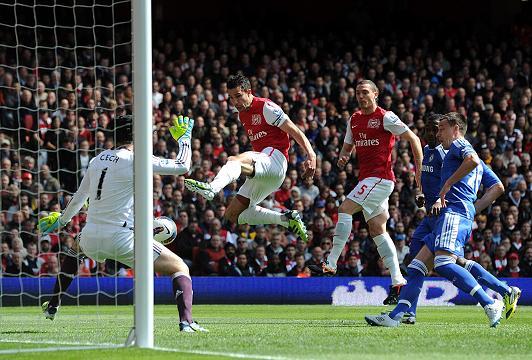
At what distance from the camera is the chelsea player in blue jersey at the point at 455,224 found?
1123cm

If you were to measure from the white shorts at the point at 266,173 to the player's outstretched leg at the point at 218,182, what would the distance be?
54cm

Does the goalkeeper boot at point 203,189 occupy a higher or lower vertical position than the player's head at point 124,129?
lower

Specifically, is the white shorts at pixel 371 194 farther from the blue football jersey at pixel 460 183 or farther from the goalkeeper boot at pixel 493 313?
the goalkeeper boot at pixel 493 313

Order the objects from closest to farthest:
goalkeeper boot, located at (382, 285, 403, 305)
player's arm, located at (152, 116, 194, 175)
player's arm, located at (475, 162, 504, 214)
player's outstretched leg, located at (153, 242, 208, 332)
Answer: player's arm, located at (152, 116, 194, 175) < player's outstretched leg, located at (153, 242, 208, 332) < player's arm, located at (475, 162, 504, 214) < goalkeeper boot, located at (382, 285, 403, 305)

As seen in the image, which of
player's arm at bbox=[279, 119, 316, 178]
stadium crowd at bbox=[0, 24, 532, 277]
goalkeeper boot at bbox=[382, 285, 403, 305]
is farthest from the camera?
stadium crowd at bbox=[0, 24, 532, 277]

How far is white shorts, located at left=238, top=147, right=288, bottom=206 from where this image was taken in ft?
43.3

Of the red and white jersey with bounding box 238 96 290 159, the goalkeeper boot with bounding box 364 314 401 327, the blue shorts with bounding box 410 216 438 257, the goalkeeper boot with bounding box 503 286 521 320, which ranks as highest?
the red and white jersey with bounding box 238 96 290 159

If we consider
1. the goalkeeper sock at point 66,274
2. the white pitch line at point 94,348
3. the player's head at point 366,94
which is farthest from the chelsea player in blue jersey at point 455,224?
the white pitch line at point 94,348

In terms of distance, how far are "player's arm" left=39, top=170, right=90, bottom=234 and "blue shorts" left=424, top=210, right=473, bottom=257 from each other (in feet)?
12.5

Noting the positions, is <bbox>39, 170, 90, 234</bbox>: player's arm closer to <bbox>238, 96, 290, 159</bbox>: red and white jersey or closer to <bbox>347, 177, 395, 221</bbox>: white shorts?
<bbox>238, 96, 290, 159</bbox>: red and white jersey

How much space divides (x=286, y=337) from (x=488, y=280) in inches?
135

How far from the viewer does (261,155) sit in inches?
524

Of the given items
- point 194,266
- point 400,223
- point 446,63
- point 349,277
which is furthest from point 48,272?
point 446,63

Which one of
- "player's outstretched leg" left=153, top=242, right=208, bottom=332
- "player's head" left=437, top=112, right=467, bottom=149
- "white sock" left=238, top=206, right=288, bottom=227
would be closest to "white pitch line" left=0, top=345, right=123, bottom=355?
"player's outstretched leg" left=153, top=242, right=208, bottom=332
